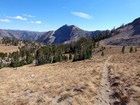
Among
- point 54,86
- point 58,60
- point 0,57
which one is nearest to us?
point 54,86

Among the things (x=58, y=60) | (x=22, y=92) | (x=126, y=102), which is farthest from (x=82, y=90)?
(x=58, y=60)

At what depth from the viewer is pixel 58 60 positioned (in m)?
105

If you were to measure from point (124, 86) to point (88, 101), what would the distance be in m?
6.28

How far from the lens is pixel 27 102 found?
24.3m

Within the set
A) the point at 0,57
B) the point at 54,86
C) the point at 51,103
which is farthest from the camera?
the point at 0,57

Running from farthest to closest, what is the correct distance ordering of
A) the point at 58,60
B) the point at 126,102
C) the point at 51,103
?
the point at 58,60 < the point at 51,103 < the point at 126,102

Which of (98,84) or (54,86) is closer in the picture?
(98,84)

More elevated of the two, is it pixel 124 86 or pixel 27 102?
pixel 124 86

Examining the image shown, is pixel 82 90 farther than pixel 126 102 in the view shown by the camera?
Yes

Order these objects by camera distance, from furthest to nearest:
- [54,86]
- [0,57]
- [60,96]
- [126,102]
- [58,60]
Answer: [0,57] → [58,60] → [54,86] → [60,96] → [126,102]

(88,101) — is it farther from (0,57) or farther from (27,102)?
(0,57)

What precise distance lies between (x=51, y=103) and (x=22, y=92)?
27.7ft

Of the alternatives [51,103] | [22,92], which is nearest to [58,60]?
[22,92]

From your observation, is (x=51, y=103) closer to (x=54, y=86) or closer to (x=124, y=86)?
(x=54, y=86)
